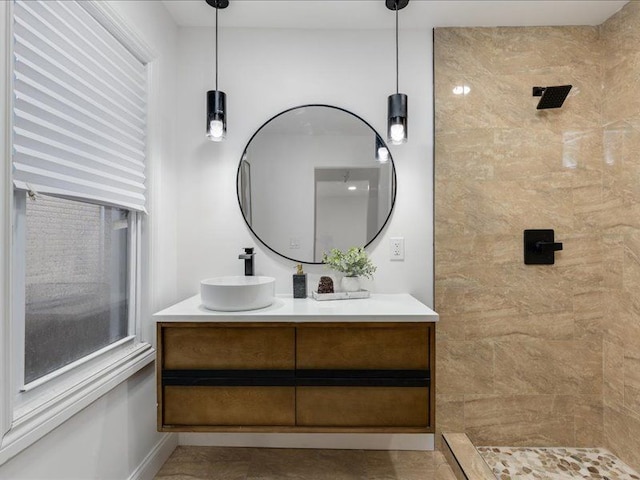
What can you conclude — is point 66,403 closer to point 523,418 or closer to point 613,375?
point 523,418

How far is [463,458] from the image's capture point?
1732 millimetres

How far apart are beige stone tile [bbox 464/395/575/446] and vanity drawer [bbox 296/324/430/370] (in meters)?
0.78

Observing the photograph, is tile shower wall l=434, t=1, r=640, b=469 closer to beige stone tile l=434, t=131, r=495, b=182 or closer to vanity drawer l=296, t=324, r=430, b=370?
beige stone tile l=434, t=131, r=495, b=182

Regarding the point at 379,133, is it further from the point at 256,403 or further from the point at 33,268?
the point at 33,268

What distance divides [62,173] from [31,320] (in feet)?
1.56

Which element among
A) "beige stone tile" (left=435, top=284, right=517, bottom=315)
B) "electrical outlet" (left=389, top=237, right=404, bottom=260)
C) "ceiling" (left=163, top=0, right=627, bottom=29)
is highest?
"ceiling" (left=163, top=0, right=627, bottom=29)

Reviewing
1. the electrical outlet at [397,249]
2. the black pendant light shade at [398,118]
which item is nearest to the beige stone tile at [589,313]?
the electrical outlet at [397,249]

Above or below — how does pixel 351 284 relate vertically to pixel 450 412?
above

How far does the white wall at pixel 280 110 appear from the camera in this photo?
1943 mm

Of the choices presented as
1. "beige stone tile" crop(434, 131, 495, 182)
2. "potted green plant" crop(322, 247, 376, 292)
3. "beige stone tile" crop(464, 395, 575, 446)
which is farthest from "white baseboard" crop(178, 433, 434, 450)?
"beige stone tile" crop(434, 131, 495, 182)

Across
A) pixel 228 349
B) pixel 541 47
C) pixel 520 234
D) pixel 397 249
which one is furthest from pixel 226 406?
pixel 541 47

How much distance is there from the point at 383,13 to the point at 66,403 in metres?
2.17

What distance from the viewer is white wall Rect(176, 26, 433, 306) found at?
194 centimetres

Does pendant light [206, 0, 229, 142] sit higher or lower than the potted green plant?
higher
